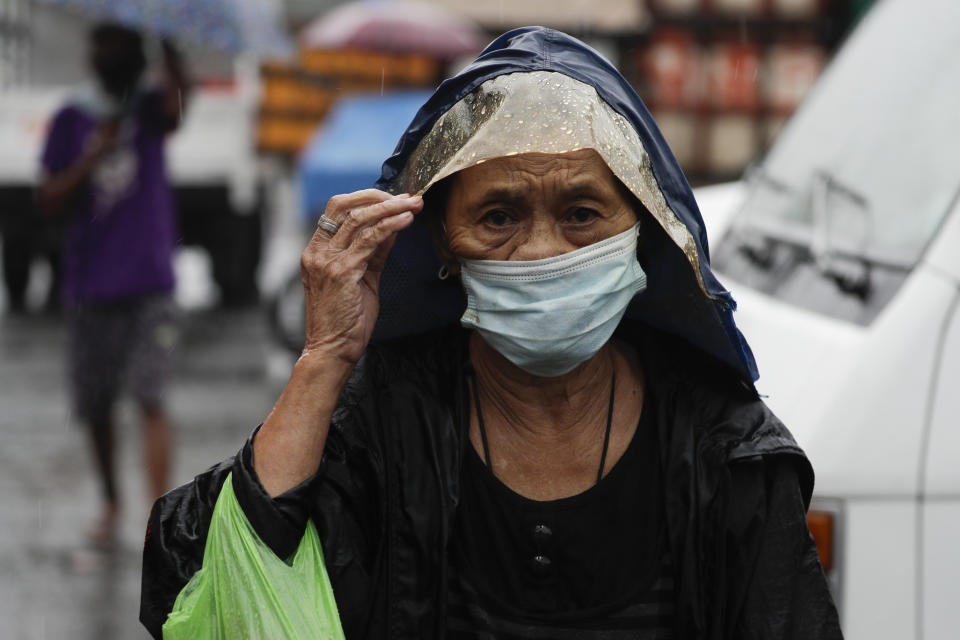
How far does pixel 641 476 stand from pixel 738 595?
238 mm

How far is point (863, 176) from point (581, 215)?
1.39 meters

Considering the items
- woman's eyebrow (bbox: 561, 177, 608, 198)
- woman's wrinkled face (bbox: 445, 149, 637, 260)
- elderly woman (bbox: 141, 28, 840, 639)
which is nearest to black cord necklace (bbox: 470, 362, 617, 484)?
elderly woman (bbox: 141, 28, 840, 639)

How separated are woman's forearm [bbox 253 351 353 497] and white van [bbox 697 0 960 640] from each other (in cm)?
98

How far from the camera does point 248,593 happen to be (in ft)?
6.34

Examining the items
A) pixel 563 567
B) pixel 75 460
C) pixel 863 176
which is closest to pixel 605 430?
pixel 563 567

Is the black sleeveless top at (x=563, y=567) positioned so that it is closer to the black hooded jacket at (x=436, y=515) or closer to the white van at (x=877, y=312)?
the black hooded jacket at (x=436, y=515)

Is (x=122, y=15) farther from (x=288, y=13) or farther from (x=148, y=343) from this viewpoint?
(x=288, y=13)

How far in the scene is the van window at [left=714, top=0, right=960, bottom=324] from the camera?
2.87 m

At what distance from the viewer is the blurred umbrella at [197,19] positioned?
19.1ft

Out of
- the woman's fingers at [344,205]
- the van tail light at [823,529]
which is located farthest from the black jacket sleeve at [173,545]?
the van tail light at [823,529]

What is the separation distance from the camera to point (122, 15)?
579cm

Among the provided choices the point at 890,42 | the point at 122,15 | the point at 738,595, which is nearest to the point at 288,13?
the point at 122,15

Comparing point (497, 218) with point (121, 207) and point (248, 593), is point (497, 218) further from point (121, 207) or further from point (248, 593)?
point (121, 207)

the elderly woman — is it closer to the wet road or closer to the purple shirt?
the wet road
